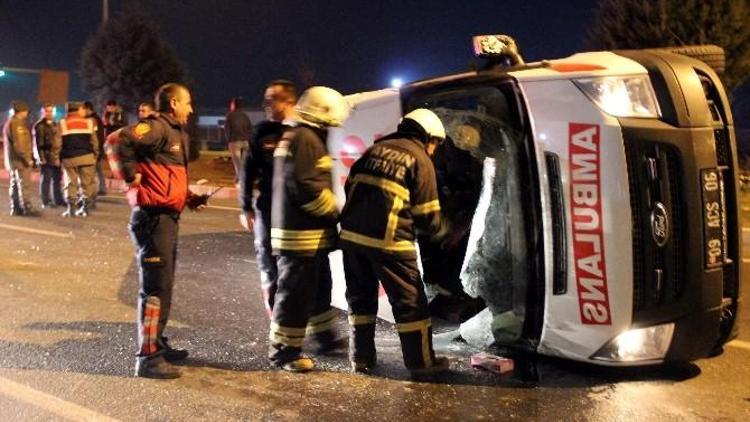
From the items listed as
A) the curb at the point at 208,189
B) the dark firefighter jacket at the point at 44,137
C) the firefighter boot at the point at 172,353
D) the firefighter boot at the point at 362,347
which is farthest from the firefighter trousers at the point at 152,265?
the curb at the point at 208,189

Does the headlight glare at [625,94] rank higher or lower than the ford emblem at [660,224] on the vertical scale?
higher

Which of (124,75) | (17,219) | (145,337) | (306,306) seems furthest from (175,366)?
(124,75)

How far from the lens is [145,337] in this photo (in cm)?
443

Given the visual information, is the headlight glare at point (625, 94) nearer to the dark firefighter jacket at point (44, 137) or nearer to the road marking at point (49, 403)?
the road marking at point (49, 403)

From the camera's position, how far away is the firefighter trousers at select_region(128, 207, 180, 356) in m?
4.41

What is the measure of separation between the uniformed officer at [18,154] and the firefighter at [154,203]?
284 inches

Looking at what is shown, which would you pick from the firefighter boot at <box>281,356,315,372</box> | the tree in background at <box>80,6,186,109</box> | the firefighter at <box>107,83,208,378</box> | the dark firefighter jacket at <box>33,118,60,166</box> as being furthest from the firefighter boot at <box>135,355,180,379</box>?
the tree in background at <box>80,6,186,109</box>

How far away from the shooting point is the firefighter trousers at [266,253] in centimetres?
492

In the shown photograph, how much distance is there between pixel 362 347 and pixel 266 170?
1.27 m

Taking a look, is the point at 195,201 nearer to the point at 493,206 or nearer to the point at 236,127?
the point at 493,206

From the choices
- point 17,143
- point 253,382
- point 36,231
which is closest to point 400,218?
point 253,382

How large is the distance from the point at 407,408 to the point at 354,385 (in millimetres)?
437

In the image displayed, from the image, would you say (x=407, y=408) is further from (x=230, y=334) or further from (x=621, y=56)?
(x=621, y=56)

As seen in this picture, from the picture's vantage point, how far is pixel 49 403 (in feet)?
13.0
